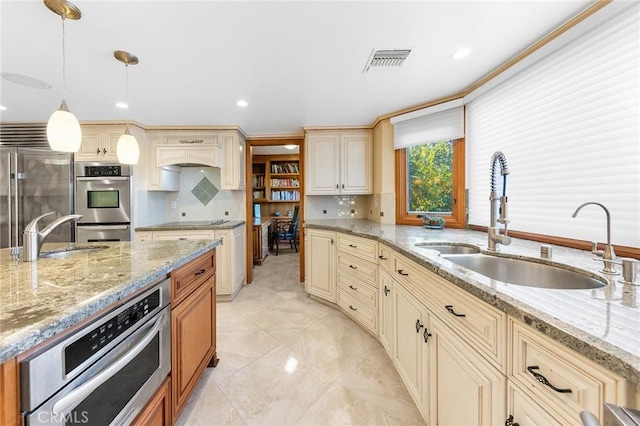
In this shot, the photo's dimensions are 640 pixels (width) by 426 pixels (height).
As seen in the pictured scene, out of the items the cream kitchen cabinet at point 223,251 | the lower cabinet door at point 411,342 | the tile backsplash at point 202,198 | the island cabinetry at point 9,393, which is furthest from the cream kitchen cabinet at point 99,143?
the lower cabinet door at point 411,342

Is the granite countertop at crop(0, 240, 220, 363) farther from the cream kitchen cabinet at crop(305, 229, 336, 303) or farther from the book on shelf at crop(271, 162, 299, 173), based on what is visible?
the book on shelf at crop(271, 162, 299, 173)

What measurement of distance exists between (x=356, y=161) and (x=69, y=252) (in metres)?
2.86

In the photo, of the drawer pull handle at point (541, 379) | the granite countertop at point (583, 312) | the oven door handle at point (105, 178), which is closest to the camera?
the granite countertop at point (583, 312)

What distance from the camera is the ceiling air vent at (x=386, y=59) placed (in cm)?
173

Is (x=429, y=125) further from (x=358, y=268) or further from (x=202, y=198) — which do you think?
(x=202, y=198)

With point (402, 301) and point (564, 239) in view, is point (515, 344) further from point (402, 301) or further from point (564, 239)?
point (564, 239)

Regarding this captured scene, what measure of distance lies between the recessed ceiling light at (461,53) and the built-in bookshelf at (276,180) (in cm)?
479

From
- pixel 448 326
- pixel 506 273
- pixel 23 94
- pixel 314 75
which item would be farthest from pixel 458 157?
pixel 23 94

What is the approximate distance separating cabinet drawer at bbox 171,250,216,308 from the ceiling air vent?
1828 mm

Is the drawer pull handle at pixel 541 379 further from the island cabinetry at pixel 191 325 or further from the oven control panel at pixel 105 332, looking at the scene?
the island cabinetry at pixel 191 325

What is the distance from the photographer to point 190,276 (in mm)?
1514

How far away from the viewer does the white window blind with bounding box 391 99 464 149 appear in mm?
2438

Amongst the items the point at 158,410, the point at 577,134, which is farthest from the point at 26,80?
the point at 577,134

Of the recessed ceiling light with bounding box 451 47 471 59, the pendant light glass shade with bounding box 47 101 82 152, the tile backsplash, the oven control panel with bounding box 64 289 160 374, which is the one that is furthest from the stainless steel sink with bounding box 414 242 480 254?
the tile backsplash
